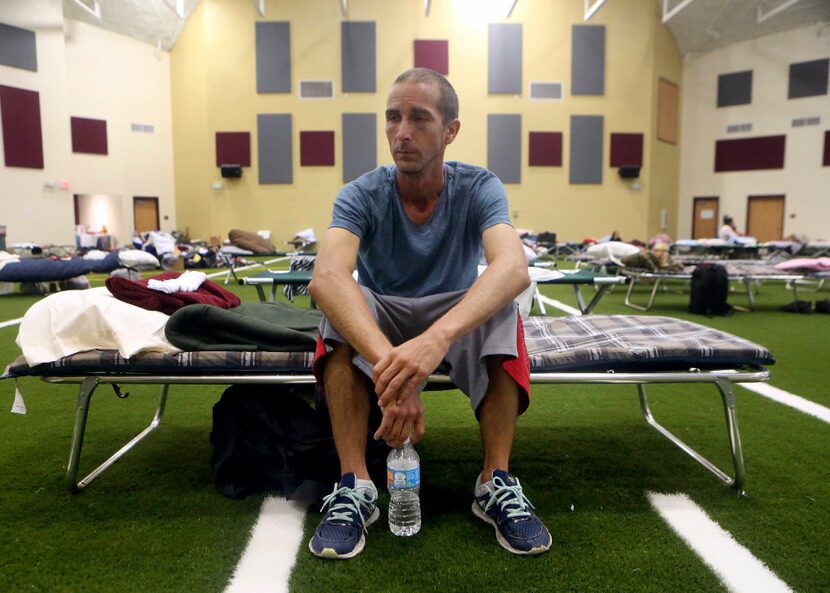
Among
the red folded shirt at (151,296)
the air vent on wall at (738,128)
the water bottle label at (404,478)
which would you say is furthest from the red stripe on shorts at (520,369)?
the air vent on wall at (738,128)

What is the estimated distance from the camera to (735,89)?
15.2m

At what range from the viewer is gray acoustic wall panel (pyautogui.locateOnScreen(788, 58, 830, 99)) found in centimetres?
1401

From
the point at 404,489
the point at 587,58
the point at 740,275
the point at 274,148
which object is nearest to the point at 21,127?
the point at 274,148

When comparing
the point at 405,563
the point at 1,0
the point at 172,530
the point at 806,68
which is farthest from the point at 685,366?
the point at 806,68

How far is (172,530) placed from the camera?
4.73 feet

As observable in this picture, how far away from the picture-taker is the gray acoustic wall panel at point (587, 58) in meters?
14.1

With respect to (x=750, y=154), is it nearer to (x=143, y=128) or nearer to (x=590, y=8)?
(x=590, y=8)

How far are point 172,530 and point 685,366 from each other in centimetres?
146

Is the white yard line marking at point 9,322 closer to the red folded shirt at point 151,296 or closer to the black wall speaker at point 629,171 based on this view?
the red folded shirt at point 151,296

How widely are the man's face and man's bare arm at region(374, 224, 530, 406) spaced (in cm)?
29

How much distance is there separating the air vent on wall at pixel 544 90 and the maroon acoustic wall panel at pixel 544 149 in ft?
2.87

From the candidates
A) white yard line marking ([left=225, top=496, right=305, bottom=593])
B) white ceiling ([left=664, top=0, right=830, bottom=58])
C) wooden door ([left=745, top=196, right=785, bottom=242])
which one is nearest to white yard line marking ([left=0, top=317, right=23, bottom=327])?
white yard line marking ([left=225, top=496, right=305, bottom=593])

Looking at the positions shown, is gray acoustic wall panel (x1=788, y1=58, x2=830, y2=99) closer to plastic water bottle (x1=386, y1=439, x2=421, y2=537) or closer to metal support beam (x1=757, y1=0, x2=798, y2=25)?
metal support beam (x1=757, y1=0, x2=798, y2=25)

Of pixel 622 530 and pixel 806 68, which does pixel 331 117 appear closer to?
pixel 806 68
